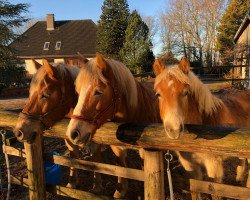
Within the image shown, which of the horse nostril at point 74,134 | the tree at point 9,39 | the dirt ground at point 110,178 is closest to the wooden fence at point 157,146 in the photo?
the horse nostril at point 74,134

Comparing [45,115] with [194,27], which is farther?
[194,27]

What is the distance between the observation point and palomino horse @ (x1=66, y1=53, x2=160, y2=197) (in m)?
2.63

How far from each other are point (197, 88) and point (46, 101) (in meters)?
1.68

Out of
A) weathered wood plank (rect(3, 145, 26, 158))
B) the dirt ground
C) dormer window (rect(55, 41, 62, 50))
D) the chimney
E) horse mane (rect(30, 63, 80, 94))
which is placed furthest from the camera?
the chimney

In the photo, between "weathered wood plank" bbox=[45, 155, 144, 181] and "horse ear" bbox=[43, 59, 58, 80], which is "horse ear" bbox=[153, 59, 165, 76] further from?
"horse ear" bbox=[43, 59, 58, 80]

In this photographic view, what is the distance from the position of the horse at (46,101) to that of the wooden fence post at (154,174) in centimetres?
125

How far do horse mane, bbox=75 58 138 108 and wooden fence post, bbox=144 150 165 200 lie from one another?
895mm

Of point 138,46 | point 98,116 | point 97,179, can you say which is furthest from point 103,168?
point 138,46

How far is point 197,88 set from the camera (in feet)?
9.94

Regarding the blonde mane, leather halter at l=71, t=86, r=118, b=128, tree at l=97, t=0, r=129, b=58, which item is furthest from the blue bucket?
tree at l=97, t=0, r=129, b=58

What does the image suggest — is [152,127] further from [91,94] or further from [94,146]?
[94,146]

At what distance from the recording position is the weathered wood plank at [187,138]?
→ 6.79 feet

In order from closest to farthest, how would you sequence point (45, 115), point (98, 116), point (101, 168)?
point (98, 116) → point (45, 115) → point (101, 168)

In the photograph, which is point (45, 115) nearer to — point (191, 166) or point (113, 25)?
point (191, 166)
